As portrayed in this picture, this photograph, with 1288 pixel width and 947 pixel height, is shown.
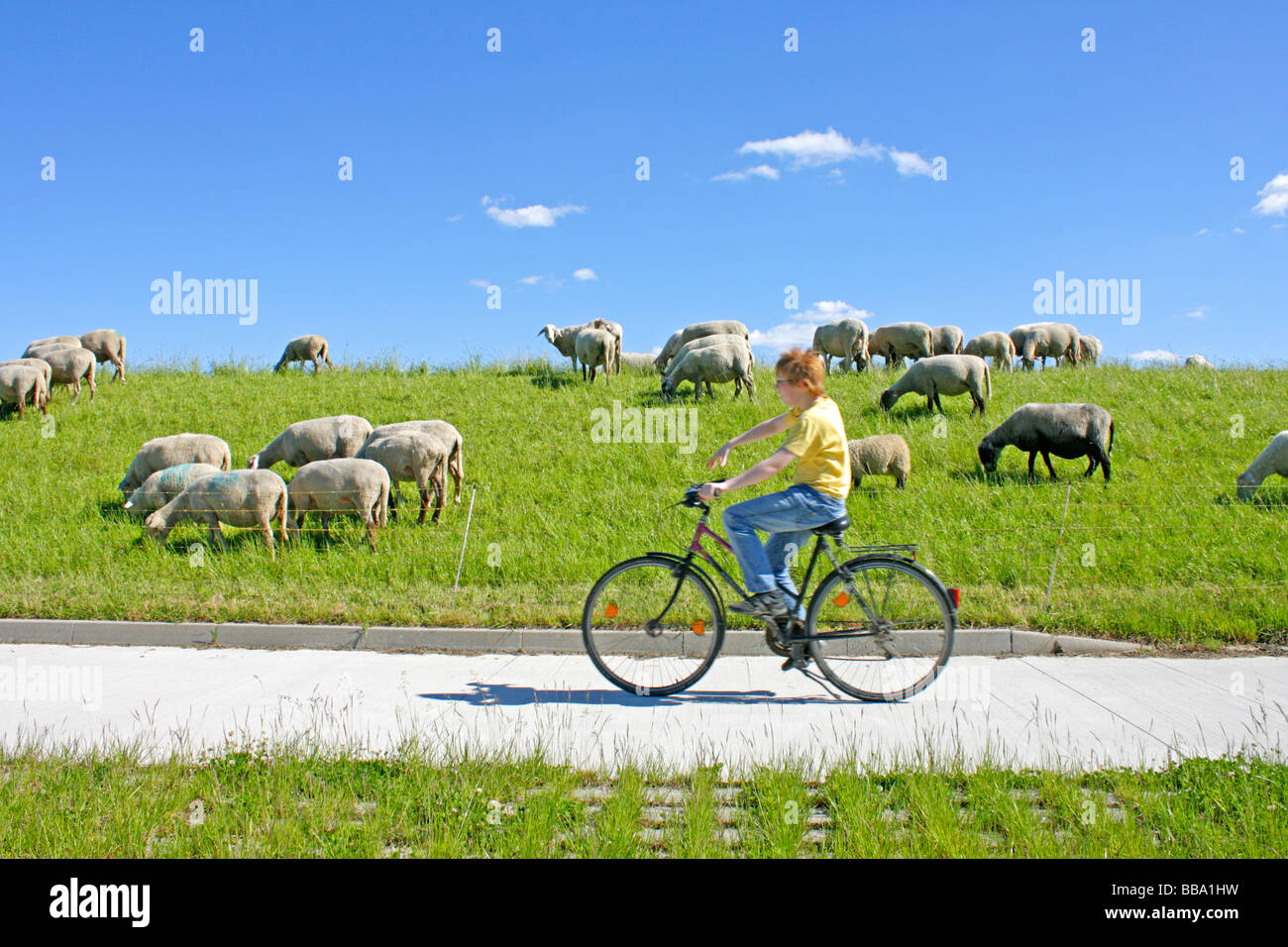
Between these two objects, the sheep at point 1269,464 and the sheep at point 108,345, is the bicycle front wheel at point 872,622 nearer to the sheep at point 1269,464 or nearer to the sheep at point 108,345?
the sheep at point 1269,464

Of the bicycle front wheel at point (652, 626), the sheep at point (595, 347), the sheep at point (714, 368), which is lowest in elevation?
the bicycle front wheel at point (652, 626)

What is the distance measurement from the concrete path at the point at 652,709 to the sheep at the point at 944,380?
36.6 feet

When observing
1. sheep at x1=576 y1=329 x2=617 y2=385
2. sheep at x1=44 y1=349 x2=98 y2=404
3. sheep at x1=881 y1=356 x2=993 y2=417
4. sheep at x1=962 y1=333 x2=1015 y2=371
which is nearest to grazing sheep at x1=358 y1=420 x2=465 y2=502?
sheep at x1=576 y1=329 x2=617 y2=385

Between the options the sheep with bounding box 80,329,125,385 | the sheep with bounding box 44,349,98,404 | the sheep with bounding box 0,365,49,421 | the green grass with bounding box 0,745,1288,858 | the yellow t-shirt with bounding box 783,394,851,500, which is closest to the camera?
the green grass with bounding box 0,745,1288,858

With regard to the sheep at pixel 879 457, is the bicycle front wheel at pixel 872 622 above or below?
below

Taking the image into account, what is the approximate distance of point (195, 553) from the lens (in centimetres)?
940

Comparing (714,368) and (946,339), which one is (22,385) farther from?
(946,339)

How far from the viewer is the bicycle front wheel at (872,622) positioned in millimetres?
5254

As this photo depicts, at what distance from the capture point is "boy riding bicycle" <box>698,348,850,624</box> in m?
4.94

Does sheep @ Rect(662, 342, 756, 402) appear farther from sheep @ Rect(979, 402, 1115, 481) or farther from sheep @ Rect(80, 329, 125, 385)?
sheep @ Rect(80, 329, 125, 385)

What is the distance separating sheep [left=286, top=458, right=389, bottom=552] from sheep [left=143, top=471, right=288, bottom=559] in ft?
0.83

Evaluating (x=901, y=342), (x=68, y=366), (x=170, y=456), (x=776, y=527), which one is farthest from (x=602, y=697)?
(x=901, y=342)

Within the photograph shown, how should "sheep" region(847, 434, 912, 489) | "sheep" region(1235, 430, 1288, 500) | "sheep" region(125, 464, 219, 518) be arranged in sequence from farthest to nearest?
"sheep" region(847, 434, 912, 489)
"sheep" region(1235, 430, 1288, 500)
"sheep" region(125, 464, 219, 518)

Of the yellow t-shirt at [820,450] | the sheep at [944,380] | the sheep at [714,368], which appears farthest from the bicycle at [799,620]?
the sheep at [714,368]
